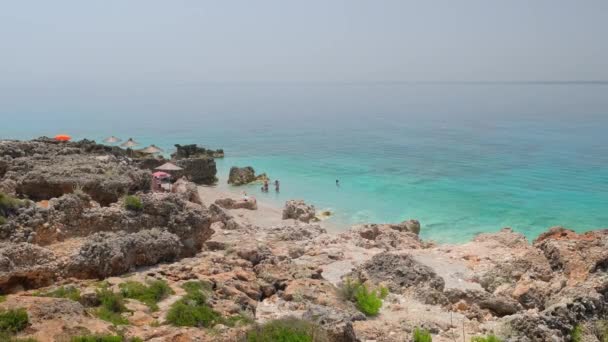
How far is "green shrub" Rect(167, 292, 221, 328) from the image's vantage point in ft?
33.4

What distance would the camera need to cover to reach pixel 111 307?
419 inches

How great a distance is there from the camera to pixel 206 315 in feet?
34.6

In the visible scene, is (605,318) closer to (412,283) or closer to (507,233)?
(412,283)

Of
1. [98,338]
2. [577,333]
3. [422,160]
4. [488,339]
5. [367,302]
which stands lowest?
[422,160]

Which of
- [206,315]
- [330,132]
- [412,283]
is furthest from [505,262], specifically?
[330,132]

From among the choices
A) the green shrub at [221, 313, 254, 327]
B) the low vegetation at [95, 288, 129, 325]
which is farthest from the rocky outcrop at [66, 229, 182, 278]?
the green shrub at [221, 313, 254, 327]

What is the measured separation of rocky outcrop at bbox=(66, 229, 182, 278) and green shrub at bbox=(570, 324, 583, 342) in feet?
36.5

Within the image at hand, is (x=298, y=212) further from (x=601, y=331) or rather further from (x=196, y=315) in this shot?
(x=196, y=315)

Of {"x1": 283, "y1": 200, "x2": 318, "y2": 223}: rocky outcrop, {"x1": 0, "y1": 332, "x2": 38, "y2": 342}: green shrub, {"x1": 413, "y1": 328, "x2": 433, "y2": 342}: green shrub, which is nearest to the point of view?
{"x1": 0, "y1": 332, "x2": 38, "y2": 342}: green shrub

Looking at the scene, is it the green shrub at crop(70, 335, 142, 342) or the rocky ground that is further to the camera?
the rocky ground

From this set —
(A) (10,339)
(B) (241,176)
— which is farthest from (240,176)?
(A) (10,339)

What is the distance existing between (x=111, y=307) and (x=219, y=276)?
11.3 ft

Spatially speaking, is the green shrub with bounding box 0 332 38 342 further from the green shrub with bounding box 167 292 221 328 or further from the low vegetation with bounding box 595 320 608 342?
the low vegetation with bounding box 595 320 608 342

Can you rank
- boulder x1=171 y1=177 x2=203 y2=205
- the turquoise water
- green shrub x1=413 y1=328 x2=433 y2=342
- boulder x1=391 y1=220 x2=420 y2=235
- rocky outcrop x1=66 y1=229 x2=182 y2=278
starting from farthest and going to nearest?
the turquoise water, boulder x1=171 y1=177 x2=203 y2=205, boulder x1=391 y1=220 x2=420 y2=235, rocky outcrop x1=66 y1=229 x2=182 y2=278, green shrub x1=413 y1=328 x2=433 y2=342
